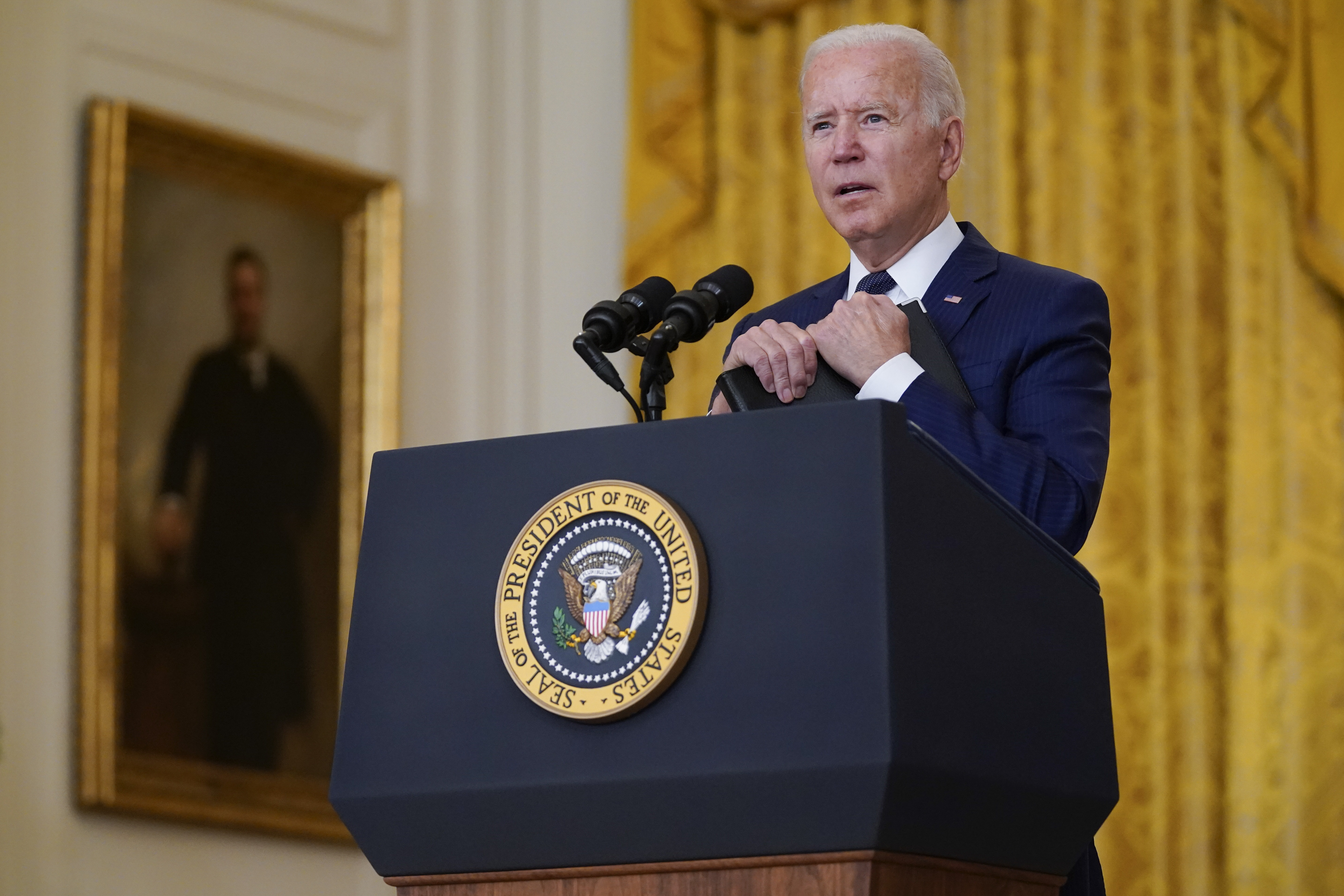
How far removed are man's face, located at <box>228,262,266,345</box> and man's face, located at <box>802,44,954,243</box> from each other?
3.25 m

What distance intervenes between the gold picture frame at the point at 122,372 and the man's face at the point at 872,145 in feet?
9.17

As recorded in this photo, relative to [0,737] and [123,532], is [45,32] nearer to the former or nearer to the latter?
[123,532]

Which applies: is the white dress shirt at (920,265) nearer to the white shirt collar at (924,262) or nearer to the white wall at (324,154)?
the white shirt collar at (924,262)

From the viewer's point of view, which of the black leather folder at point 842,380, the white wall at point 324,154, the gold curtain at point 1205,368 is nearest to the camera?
the black leather folder at point 842,380

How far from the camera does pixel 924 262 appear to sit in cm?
227

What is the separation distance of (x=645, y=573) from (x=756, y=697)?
0.14 metres

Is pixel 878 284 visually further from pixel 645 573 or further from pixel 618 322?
pixel 645 573

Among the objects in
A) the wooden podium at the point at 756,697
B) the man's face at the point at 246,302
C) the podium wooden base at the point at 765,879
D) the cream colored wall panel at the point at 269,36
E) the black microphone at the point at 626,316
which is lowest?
the podium wooden base at the point at 765,879

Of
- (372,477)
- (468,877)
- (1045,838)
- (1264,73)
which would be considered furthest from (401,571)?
(1264,73)

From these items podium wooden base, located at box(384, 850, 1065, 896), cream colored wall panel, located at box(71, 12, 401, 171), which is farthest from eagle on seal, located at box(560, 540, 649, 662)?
cream colored wall panel, located at box(71, 12, 401, 171)

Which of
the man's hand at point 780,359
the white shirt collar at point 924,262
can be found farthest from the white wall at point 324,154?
the man's hand at point 780,359

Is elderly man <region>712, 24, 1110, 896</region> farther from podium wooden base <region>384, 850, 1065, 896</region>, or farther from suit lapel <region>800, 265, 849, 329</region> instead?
podium wooden base <region>384, 850, 1065, 896</region>

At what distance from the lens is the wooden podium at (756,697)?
55.6 inches

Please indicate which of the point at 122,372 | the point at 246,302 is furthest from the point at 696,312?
the point at 246,302
